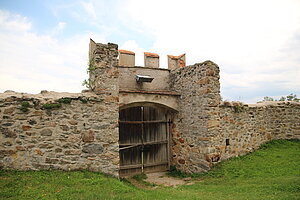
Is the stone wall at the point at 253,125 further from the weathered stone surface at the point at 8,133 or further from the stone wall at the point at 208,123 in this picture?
the weathered stone surface at the point at 8,133

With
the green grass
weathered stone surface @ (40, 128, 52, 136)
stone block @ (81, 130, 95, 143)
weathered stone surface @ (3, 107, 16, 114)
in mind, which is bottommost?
the green grass

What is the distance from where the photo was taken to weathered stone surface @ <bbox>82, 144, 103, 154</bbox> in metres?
5.76

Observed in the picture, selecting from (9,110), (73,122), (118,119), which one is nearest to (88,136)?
(73,122)

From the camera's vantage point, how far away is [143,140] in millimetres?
8500

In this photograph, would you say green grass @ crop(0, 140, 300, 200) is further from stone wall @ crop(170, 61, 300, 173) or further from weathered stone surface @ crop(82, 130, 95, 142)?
weathered stone surface @ crop(82, 130, 95, 142)

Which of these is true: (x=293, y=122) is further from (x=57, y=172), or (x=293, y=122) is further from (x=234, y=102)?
(x=57, y=172)

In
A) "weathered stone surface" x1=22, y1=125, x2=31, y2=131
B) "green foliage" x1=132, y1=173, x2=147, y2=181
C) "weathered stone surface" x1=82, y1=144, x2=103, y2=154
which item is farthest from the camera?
"green foliage" x1=132, y1=173, x2=147, y2=181

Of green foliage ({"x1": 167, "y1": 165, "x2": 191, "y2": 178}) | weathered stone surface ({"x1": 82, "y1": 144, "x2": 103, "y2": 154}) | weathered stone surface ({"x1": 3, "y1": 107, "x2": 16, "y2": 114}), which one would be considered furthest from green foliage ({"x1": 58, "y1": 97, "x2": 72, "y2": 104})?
green foliage ({"x1": 167, "y1": 165, "x2": 191, "y2": 178})

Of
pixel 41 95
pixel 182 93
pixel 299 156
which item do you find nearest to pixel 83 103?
pixel 41 95

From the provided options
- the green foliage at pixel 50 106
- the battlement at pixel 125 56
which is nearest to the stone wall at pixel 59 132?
the green foliage at pixel 50 106

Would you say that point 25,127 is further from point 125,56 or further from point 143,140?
point 143,140

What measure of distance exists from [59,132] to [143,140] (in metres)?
3.75

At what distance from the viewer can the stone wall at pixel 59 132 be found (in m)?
5.14

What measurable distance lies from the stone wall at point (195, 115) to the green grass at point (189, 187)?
87 cm
